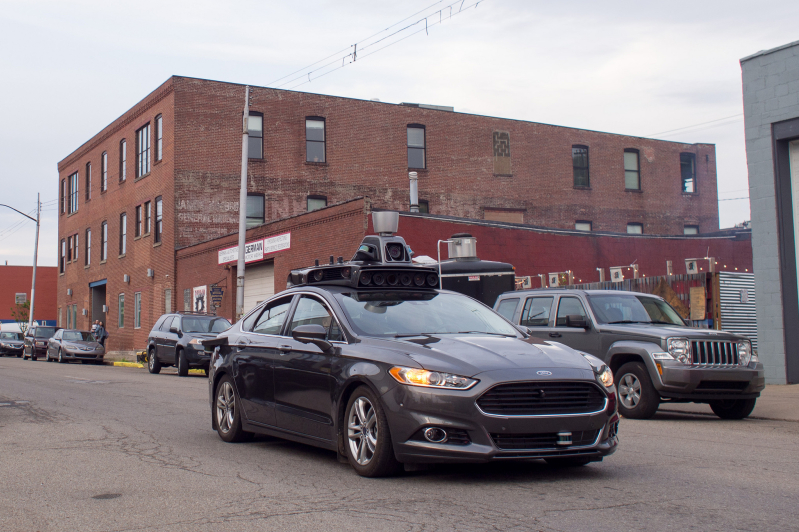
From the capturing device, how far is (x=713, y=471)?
6887 millimetres

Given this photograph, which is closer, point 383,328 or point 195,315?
point 383,328

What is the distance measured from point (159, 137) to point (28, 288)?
173ft

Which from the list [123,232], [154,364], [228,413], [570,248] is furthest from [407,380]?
[123,232]

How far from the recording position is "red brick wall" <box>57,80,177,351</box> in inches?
1464

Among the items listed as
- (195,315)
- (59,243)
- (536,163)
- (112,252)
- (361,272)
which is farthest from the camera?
(59,243)

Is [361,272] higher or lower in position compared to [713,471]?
higher

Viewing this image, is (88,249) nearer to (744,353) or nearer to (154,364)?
(154,364)

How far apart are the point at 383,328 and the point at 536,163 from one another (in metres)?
35.4

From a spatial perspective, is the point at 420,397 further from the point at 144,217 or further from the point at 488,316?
the point at 144,217

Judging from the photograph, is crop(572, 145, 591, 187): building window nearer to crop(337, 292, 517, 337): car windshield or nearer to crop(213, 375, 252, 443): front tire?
crop(213, 375, 252, 443): front tire

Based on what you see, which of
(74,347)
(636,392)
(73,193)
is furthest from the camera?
(73,193)

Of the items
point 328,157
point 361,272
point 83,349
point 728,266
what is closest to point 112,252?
point 83,349

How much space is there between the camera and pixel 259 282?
1268 inches

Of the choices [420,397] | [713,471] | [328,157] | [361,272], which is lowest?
[713,471]
